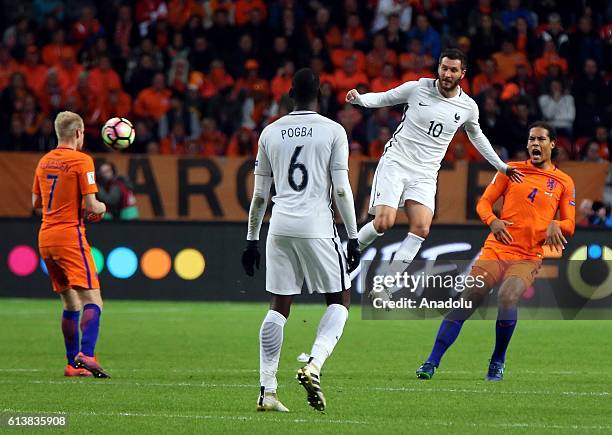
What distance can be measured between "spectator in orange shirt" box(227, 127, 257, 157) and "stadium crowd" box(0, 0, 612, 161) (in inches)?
1.0

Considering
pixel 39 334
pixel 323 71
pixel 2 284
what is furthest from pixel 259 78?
pixel 39 334

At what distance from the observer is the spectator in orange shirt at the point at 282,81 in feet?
70.1

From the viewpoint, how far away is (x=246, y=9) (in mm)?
23250

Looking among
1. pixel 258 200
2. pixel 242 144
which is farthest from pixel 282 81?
pixel 258 200

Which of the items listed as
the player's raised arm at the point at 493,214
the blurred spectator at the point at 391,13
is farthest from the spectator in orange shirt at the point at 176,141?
the player's raised arm at the point at 493,214

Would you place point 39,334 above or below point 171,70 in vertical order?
below

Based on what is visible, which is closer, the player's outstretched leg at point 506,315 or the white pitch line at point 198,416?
the white pitch line at point 198,416

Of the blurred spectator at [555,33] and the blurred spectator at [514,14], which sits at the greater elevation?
the blurred spectator at [514,14]

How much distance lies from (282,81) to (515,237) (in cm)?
1134

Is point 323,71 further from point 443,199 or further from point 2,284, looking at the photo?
point 2,284

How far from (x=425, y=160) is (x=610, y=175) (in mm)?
7948

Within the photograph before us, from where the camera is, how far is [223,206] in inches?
755

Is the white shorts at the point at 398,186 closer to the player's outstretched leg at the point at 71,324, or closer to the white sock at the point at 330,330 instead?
the player's outstretched leg at the point at 71,324

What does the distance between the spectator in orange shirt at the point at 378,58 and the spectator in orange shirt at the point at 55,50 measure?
5129mm
